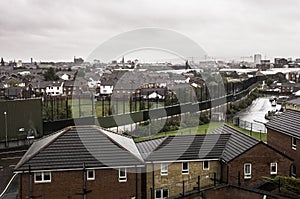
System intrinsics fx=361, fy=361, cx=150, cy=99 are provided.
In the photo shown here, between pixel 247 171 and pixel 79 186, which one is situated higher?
pixel 247 171

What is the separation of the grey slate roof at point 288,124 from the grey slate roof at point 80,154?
18.6ft

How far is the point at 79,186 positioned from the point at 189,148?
11.1 feet

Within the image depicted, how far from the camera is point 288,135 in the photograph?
12.5m

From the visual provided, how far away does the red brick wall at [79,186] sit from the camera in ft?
30.9

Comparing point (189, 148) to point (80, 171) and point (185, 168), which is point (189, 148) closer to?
point (185, 168)

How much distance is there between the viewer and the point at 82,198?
955cm

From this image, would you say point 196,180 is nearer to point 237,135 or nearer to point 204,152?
point 204,152

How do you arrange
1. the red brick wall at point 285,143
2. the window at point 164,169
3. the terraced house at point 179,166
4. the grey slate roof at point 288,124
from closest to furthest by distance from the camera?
the terraced house at point 179,166, the window at point 164,169, the red brick wall at point 285,143, the grey slate roof at point 288,124

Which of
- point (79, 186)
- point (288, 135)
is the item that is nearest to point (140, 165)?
point (79, 186)

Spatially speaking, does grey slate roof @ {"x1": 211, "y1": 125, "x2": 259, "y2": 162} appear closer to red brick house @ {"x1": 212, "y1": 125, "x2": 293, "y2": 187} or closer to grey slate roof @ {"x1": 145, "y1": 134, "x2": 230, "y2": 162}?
red brick house @ {"x1": 212, "y1": 125, "x2": 293, "y2": 187}

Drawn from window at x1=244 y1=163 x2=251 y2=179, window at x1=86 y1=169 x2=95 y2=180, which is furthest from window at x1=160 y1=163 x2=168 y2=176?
window at x1=244 y1=163 x2=251 y2=179

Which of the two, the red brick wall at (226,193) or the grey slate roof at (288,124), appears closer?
the red brick wall at (226,193)

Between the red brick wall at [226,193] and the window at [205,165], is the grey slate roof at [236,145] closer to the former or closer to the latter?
the window at [205,165]

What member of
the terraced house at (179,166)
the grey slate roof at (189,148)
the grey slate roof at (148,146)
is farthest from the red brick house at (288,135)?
the grey slate roof at (148,146)
